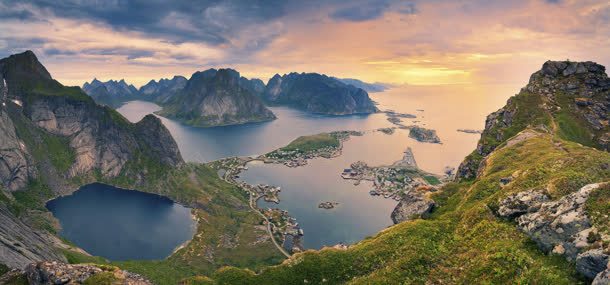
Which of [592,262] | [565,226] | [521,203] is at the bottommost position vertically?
[592,262]

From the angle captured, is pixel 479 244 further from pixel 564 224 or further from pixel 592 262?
pixel 592 262

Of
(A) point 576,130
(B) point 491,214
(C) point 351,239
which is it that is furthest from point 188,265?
(A) point 576,130

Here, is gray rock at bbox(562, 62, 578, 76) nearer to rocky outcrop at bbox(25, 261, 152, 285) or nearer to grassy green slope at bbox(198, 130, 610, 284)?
grassy green slope at bbox(198, 130, 610, 284)

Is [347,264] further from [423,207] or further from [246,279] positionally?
[423,207]

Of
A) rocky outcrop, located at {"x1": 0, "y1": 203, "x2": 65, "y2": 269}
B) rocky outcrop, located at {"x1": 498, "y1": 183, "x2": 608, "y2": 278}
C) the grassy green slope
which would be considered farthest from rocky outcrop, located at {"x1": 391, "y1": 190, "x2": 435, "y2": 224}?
rocky outcrop, located at {"x1": 0, "y1": 203, "x2": 65, "y2": 269}

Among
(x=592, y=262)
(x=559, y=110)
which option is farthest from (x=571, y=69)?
(x=592, y=262)

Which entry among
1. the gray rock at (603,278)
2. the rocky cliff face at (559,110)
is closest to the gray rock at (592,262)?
the gray rock at (603,278)
